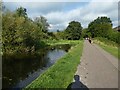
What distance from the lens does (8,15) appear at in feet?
156

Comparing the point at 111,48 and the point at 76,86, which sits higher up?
the point at 111,48

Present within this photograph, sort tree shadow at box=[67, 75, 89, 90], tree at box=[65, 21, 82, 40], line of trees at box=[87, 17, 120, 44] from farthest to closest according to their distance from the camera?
tree at box=[65, 21, 82, 40], line of trees at box=[87, 17, 120, 44], tree shadow at box=[67, 75, 89, 90]

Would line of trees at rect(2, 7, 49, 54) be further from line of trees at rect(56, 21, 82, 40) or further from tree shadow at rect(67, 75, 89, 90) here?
line of trees at rect(56, 21, 82, 40)

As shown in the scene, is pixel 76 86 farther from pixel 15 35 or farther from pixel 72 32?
pixel 72 32

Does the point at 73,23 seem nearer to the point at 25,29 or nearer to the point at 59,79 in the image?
the point at 25,29

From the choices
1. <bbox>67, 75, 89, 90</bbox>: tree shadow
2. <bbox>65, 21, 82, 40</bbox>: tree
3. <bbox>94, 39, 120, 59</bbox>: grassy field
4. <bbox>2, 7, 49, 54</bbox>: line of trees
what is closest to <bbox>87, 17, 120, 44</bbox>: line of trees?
<bbox>94, 39, 120, 59</bbox>: grassy field

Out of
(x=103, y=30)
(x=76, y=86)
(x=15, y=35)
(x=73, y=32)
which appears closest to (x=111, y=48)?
(x=15, y=35)

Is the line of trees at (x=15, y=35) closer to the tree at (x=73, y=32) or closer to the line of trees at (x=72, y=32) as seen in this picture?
the line of trees at (x=72, y=32)

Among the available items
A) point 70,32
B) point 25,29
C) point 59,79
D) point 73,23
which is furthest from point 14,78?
point 73,23

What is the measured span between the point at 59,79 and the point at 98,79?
238cm

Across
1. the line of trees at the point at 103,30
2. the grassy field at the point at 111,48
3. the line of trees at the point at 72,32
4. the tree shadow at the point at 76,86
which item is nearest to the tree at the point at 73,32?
the line of trees at the point at 72,32

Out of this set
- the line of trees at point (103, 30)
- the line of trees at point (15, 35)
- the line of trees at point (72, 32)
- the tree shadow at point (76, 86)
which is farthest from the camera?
the line of trees at point (72, 32)

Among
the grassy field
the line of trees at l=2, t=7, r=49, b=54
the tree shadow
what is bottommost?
the tree shadow

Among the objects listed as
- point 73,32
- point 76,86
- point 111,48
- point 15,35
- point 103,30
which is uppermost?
point 73,32
